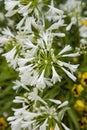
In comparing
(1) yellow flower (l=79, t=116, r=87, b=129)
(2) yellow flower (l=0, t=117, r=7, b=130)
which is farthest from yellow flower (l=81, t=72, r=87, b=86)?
(2) yellow flower (l=0, t=117, r=7, b=130)

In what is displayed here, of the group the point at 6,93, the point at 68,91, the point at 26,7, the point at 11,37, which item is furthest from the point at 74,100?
the point at 26,7

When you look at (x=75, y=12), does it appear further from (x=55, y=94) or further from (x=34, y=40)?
(x=34, y=40)

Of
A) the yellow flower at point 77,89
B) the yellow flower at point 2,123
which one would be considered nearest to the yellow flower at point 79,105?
the yellow flower at point 77,89

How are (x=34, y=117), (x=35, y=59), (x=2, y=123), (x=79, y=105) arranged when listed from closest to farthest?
1. (x=35, y=59)
2. (x=34, y=117)
3. (x=79, y=105)
4. (x=2, y=123)

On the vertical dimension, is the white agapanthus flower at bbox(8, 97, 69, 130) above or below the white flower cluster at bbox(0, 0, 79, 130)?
below

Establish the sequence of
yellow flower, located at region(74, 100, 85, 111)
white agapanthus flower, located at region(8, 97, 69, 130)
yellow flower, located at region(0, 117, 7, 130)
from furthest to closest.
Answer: yellow flower, located at region(0, 117, 7, 130)
yellow flower, located at region(74, 100, 85, 111)
white agapanthus flower, located at region(8, 97, 69, 130)

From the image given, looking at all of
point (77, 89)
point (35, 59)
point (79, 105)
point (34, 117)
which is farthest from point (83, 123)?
point (35, 59)

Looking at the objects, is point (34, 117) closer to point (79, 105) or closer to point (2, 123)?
point (79, 105)

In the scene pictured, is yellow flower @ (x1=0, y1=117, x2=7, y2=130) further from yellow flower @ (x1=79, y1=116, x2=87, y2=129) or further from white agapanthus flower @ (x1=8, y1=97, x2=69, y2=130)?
white agapanthus flower @ (x1=8, y1=97, x2=69, y2=130)

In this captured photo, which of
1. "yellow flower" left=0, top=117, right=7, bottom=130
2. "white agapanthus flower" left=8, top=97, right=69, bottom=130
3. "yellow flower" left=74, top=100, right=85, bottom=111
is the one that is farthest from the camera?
"yellow flower" left=0, top=117, right=7, bottom=130

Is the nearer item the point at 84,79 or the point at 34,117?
the point at 34,117

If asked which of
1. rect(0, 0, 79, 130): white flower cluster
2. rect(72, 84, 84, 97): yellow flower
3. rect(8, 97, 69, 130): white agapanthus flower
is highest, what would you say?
rect(0, 0, 79, 130): white flower cluster
